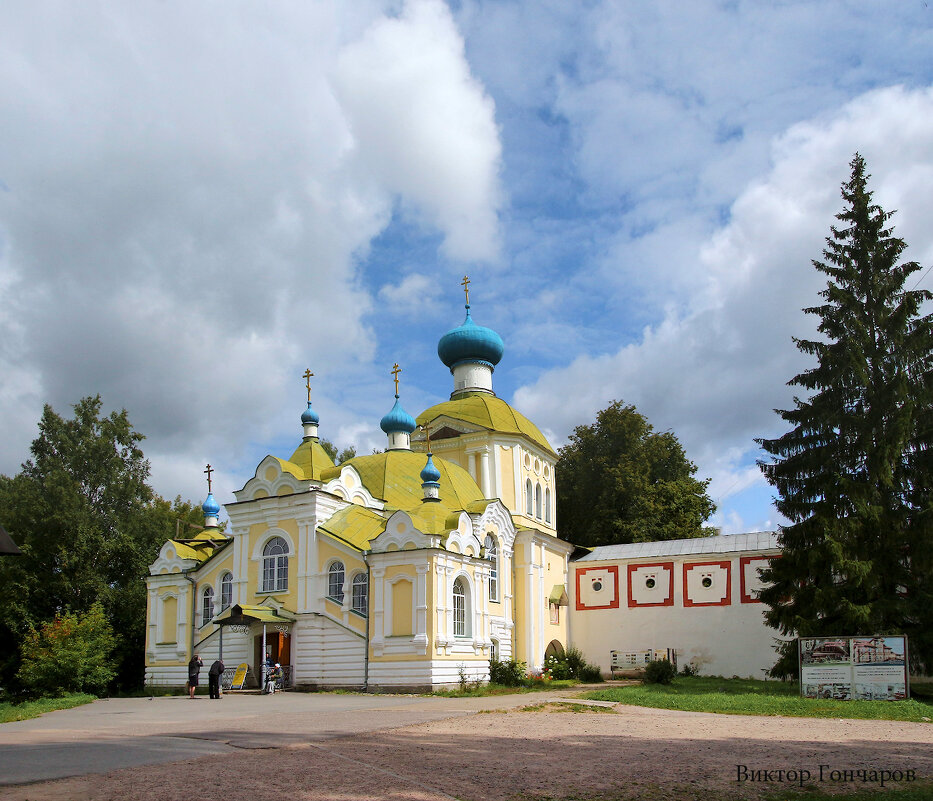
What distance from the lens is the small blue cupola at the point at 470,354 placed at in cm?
3656

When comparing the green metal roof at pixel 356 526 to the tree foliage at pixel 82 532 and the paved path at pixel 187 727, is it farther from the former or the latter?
the tree foliage at pixel 82 532

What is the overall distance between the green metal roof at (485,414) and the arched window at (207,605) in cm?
1092

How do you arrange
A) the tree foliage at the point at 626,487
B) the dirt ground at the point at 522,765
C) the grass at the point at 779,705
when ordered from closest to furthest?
the dirt ground at the point at 522,765
the grass at the point at 779,705
the tree foliage at the point at 626,487

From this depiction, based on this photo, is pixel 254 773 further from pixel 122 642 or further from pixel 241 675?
pixel 122 642

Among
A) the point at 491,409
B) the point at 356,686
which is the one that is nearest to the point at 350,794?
the point at 356,686

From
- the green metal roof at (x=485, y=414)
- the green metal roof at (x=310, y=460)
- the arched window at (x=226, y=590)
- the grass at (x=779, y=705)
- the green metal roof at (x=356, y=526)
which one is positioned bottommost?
the grass at (x=779, y=705)

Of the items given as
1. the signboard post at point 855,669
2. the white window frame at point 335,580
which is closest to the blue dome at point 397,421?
the white window frame at point 335,580

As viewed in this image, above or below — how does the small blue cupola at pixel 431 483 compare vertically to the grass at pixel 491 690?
above

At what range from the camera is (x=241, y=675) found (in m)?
24.5

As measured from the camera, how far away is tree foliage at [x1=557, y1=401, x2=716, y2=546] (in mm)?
39188

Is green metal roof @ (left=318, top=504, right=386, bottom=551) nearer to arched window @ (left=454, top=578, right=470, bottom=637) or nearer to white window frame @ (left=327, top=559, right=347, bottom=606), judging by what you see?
white window frame @ (left=327, top=559, right=347, bottom=606)

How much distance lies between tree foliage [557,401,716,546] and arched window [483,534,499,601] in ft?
35.6

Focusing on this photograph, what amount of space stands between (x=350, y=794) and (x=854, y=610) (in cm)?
1516

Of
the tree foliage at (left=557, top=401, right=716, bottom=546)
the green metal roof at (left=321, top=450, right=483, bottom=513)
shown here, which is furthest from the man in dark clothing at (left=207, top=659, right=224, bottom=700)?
the tree foliage at (left=557, top=401, right=716, bottom=546)
